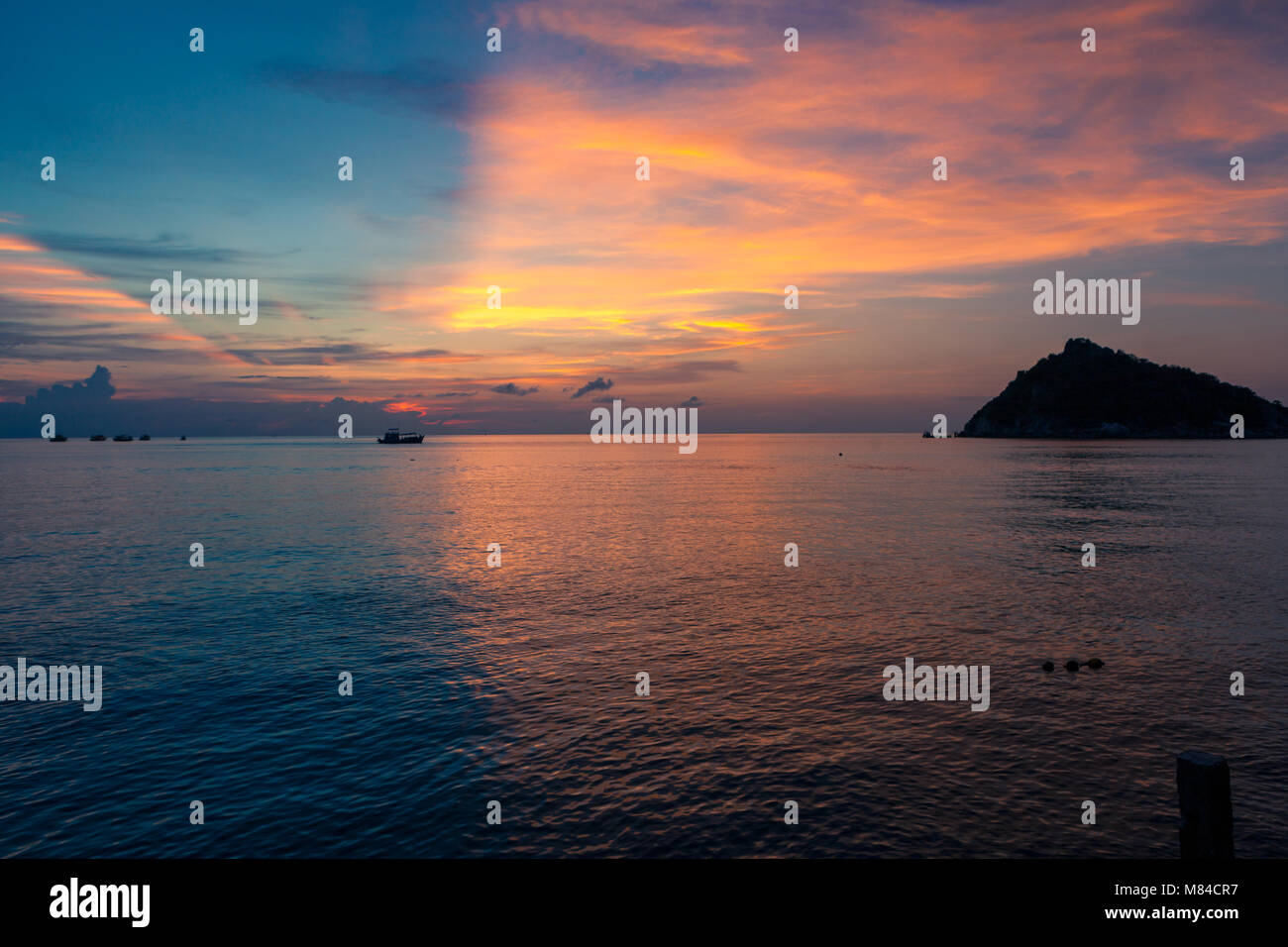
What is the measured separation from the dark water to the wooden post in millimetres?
4186

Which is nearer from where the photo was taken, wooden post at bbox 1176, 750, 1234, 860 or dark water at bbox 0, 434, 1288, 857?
wooden post at bbox 1176, 750, 1234, 860

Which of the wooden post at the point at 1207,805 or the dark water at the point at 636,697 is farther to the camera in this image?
the dark water at the point at 636,697

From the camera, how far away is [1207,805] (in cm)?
1310

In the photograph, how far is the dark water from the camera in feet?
60.4

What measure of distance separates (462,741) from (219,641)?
19.7m

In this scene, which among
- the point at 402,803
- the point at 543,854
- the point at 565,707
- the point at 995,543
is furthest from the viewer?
the point at 995,543

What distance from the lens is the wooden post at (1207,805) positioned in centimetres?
1295

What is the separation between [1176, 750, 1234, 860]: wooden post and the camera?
13.0m

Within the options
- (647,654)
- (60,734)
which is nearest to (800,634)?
(647,654)

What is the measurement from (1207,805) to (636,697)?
18.2 m

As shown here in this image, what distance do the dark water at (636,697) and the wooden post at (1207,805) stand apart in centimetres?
419

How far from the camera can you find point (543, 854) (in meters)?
17.0

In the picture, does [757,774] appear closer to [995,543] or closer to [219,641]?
[219,641]
